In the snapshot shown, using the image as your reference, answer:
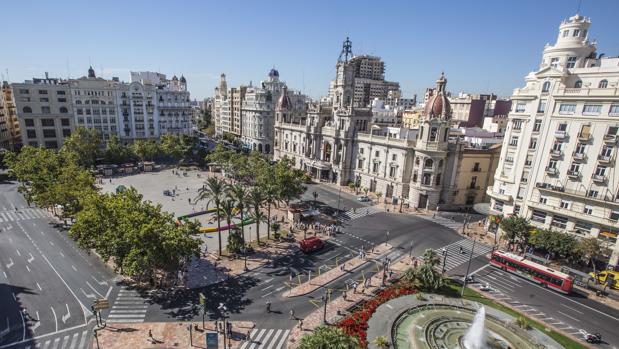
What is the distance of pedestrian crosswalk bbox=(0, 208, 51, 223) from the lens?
6712 centimetres

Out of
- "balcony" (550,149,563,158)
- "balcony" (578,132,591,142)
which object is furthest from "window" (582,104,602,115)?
"balcony" (550,149,563,158)

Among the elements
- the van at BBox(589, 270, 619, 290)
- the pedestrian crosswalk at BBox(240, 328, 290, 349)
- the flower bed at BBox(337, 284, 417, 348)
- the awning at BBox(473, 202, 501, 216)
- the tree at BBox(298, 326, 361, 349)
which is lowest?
the pedestrian crosswalk at BBox(240, 328, 290, 349)

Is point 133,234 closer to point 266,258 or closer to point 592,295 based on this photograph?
point 266,258

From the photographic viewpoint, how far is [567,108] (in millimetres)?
57531

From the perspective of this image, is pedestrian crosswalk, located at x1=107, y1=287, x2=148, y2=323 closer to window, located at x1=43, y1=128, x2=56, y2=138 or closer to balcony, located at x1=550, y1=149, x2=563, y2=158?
balcony, located at x1=550, y1=149, x2=563, y2=158

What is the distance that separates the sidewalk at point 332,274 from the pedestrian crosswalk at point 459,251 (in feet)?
34.0

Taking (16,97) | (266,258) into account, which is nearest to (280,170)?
(266,258)

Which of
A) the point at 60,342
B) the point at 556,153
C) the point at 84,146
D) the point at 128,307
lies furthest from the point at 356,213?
the point at 84,146

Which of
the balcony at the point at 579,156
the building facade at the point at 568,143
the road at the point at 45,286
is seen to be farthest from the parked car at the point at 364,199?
the road at the point at 45,286

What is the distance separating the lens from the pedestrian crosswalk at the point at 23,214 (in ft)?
220

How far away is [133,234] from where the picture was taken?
3872cm

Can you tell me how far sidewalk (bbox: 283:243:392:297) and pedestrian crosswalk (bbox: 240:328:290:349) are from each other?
7.20m

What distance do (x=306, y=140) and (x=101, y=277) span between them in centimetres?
7697

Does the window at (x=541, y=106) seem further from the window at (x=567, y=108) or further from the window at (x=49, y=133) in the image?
the window at (x=49, y=133)
